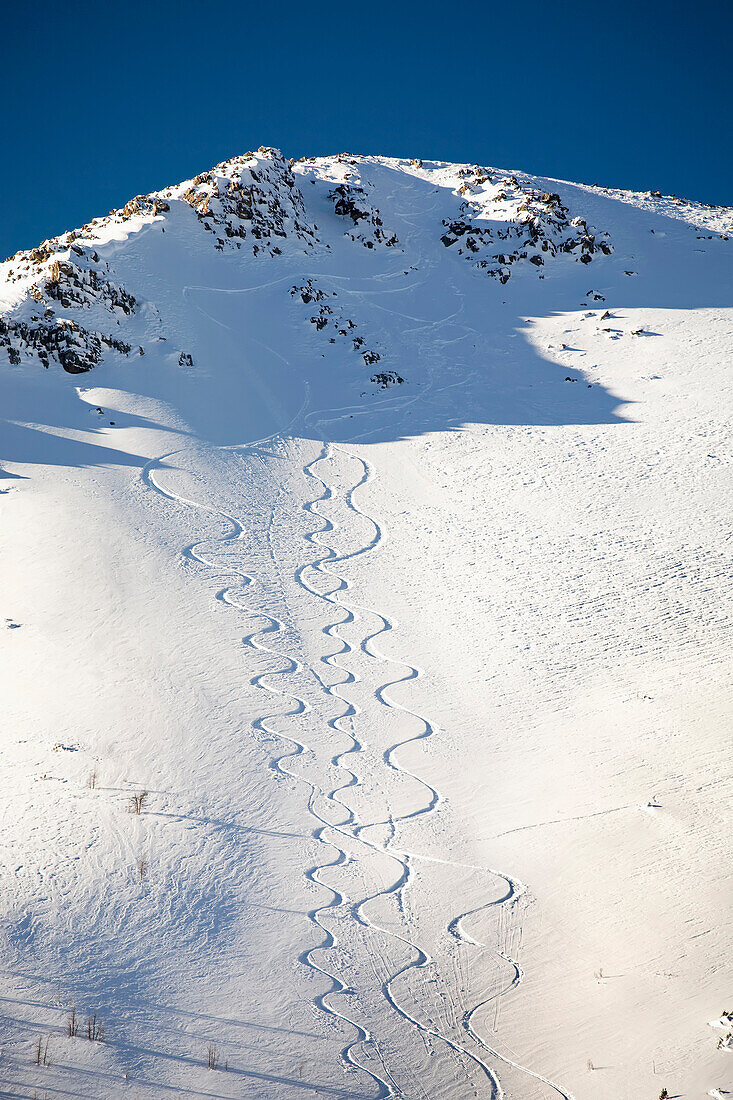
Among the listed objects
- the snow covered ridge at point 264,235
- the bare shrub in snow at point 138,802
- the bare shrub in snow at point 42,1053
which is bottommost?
the bare shrub in snow at point 42,1053

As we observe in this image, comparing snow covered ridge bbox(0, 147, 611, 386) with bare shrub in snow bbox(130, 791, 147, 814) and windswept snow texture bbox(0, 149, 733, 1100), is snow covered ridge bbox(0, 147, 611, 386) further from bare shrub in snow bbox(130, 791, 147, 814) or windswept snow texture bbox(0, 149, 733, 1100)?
bare shrub in snow bbox(130, 791, 147, 814)

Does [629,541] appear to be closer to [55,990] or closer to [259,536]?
[259,536]

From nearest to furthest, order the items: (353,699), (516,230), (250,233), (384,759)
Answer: (384,759) < (353,699) < (250,233) < (516,230)

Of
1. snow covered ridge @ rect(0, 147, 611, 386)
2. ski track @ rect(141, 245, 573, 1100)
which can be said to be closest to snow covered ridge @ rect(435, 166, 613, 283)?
snow covered ridge @ rect(0, 147, 611, 386)

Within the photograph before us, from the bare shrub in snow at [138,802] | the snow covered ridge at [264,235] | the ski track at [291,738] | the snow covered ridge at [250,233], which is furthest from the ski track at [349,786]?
the snow covered ridge at [264,235]

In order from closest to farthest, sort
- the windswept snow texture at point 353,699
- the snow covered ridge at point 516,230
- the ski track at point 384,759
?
the windswept snow texture at point 353,699
the ski track at point 384,759
the snow covered ridge at point 516,230

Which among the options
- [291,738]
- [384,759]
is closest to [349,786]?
[384,759]

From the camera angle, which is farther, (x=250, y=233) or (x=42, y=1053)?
(x=250, y=233)

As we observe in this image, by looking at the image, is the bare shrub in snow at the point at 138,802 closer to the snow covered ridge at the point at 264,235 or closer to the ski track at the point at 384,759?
the ski track at the point at 384,759

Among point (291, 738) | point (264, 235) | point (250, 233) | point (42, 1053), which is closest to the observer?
point (42, 1053)

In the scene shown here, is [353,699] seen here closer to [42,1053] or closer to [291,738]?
[291,738]
